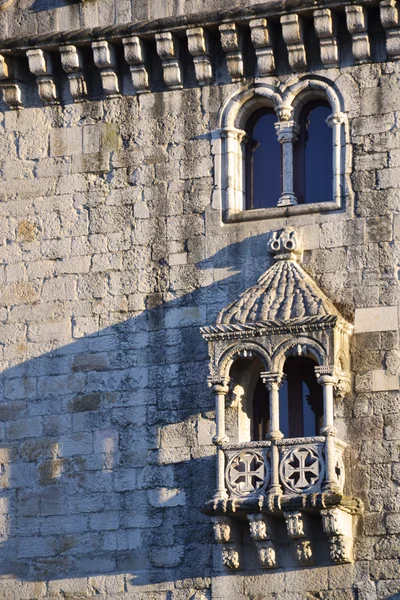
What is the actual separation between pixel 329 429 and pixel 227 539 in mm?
1659

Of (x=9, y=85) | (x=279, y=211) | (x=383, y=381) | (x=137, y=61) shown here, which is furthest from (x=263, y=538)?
(x=9, y=85)

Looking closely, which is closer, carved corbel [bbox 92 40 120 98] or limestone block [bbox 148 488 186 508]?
limestone block [bbox 148 488 186 508]

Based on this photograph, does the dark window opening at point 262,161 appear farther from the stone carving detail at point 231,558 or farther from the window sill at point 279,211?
the stone carving detail at point 231,558

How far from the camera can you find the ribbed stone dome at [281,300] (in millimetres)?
25016

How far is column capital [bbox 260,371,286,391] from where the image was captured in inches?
976

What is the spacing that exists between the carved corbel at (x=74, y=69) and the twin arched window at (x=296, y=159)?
208 centimetres

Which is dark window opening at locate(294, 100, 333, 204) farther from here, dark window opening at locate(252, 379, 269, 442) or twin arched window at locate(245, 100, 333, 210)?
dark window opening at locate(252, 379, 269, 442)

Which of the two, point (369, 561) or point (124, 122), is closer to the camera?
point (369, 561)

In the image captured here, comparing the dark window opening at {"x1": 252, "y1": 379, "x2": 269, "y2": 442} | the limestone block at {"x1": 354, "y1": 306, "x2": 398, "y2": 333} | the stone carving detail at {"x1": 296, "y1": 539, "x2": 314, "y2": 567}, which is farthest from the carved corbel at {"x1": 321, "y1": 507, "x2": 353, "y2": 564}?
the limestone block at {"x1": 354, "y1": 306, "x2": 398, "y2": 333}

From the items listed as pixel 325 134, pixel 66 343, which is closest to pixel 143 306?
pixel 66 343

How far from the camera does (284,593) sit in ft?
81.1

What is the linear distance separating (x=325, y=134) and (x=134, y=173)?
2.26 m

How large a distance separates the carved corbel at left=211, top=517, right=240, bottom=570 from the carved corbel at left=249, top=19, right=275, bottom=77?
16.7 ft

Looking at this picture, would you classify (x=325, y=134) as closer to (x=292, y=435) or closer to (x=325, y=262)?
(x=325, y=262)
